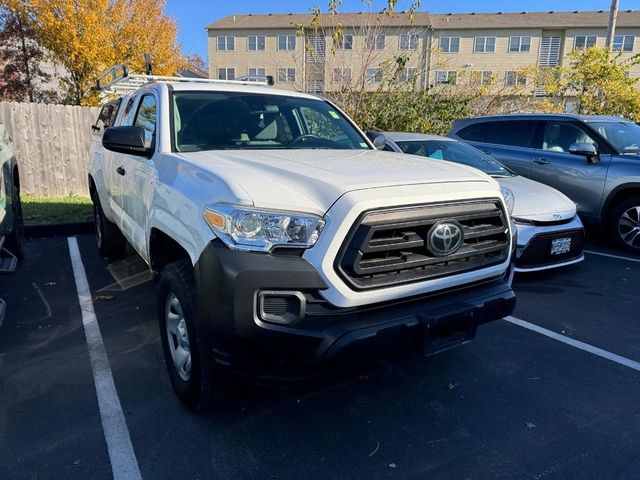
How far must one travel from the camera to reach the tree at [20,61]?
1836 cm

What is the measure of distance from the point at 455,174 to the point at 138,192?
7.57 feet

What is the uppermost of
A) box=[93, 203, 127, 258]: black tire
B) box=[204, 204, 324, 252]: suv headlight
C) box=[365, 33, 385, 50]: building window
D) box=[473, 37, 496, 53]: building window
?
box=[473, 37, 496, 53]: building window

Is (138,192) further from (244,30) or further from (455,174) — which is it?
(244,30)

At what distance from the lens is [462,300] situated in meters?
2.64

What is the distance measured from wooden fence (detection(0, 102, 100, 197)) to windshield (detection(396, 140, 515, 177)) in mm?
7425

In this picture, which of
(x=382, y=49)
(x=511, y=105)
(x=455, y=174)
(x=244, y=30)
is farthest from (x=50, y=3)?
(x=244, y=30)

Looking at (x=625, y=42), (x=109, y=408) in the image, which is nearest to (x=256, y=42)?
(x=625, y=42)

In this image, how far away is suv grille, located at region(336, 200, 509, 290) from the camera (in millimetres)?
2275

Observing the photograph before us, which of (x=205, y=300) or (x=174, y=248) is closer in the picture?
(x=205, y=300)

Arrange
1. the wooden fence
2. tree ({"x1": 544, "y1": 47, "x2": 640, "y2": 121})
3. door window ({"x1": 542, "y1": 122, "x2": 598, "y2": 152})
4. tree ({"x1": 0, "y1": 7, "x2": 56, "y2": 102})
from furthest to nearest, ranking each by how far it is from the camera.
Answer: tree ({"x1": 0, "y1": 7, "x2": 56, "y2": 102}) → tree ({"x1": 544, "y1": 47, "x2": 640, "y2": 121}) → the wooden fence → door window ({"x1": 542, "y1": 122, "x2": 598, "y2": 152})

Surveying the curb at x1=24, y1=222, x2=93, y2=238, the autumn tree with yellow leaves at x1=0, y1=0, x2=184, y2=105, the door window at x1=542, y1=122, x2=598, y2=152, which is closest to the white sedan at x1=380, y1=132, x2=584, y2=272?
the door window at x1=542, y1=122, x2=598, y2=152

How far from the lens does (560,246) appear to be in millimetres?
5172

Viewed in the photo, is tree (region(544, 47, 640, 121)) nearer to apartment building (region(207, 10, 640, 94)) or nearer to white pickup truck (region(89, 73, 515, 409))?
white pickup truck (region(89, 73, 515, 409))

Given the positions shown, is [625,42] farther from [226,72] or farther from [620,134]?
Result: [620,134]
